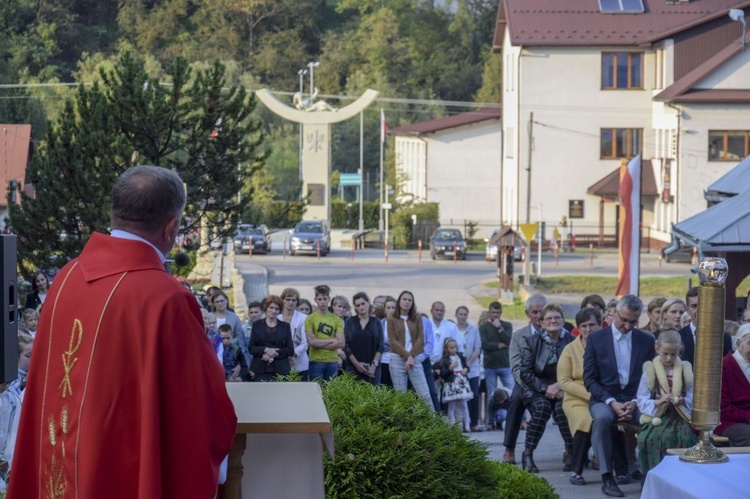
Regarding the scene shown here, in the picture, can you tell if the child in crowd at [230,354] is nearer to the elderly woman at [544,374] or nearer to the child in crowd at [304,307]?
the child in crowd at [304,307]

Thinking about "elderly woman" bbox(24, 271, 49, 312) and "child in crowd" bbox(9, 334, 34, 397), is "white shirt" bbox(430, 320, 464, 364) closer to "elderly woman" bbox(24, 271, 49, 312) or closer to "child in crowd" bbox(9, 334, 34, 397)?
"elderly woman" bbox(24, 271, 49, 312)

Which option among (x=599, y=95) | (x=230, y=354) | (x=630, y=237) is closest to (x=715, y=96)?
(x=599, y=95)

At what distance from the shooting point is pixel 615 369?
9852 millimetres

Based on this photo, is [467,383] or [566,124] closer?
[467,383]

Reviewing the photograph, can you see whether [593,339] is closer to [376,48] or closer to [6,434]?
[6,434]

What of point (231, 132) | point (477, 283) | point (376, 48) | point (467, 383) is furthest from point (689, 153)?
point (376, 48)

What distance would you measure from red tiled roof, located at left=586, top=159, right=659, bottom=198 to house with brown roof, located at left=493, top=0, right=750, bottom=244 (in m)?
0.05

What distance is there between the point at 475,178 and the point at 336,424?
2209 inches

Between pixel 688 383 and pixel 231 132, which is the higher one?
pixel 231 132

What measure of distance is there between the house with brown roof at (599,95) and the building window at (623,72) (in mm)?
45

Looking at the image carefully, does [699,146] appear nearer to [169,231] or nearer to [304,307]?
[304,307]

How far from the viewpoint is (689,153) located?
4800cm

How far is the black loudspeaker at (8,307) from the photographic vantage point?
19.4 ft

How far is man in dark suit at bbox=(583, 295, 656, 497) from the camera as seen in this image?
9.72 metres
